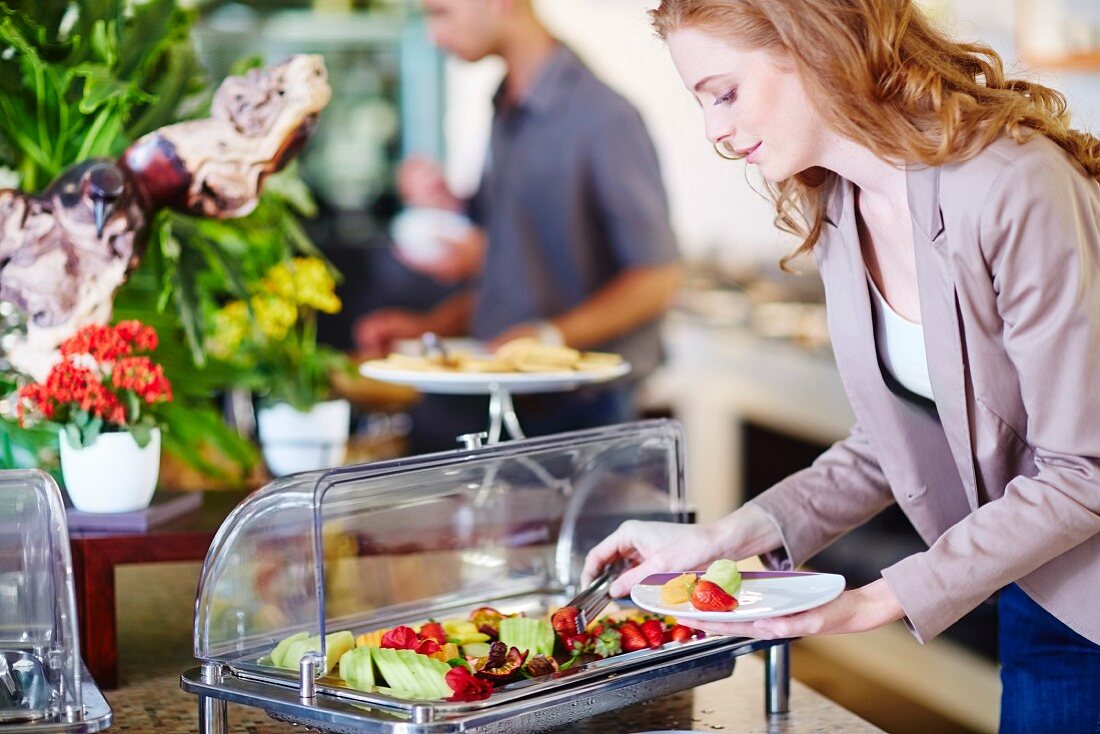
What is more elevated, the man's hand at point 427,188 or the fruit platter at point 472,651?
the man's hand at point 427,188

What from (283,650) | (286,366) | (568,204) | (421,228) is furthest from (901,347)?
(421,228)

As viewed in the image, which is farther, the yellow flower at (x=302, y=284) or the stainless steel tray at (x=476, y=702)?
the yellow flower at (x=302, y=284)

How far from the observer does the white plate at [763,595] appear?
1296mm

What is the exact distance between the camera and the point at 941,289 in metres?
1.40

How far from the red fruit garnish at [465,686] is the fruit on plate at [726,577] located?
0.27m

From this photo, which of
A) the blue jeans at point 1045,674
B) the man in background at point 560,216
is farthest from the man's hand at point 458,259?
the blue jeans at point 1045,674

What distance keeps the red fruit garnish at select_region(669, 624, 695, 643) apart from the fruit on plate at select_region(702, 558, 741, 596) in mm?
103

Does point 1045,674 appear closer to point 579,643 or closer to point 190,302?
point 579,643

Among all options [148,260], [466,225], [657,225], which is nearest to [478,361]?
[148,260]

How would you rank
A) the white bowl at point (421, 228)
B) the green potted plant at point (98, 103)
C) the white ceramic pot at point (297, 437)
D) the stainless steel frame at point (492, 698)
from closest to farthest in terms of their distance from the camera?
the stainless steel frame at point (492, 698), the green potted plant at point (98, 103), the white ceramic pot at point (297, 437), the white bowl at point (421, 228)

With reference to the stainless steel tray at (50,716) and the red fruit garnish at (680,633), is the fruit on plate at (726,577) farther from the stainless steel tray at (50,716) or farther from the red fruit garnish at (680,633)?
the stainless steel tray at (50,716)

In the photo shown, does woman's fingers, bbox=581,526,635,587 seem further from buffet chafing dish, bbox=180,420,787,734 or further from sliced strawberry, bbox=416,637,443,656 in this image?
sliced strawberry, bbox=416,637,443,656

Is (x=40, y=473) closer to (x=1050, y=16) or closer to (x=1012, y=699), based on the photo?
(x=1012, y=699)

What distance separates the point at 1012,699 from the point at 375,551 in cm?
80
